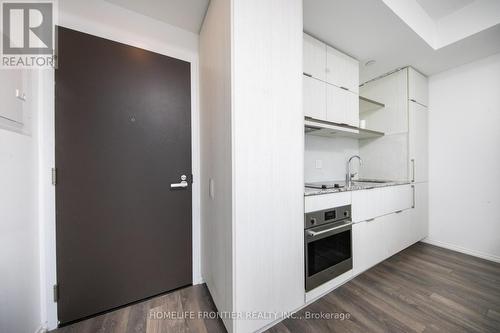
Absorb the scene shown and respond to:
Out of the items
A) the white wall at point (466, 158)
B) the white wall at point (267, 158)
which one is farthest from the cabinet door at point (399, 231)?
the white wall at point (267, 158)

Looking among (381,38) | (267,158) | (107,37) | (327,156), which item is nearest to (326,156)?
(327,156)

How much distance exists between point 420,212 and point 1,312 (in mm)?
3966

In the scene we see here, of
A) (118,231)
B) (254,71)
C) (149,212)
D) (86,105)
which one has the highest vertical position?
(254,71)

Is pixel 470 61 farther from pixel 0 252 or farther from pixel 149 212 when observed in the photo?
pixel 0 252

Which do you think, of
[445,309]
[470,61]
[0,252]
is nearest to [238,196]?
[0,252]

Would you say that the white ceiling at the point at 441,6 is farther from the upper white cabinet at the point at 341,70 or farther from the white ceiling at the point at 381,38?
the upper white cabinet at the point at 341,70

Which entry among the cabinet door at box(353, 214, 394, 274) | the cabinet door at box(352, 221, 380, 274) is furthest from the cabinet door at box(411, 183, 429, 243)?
the cabinet door at box(352, 221, 380, 274)

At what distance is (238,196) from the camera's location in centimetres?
111

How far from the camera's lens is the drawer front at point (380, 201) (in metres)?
1.77

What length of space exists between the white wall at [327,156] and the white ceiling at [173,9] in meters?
1.65

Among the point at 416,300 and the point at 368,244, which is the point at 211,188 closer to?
the point at 368,244

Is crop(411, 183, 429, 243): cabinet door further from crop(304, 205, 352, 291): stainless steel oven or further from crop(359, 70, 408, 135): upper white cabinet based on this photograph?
crop(304, 205, 352, 291): stainless steel oven

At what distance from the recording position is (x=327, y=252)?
1.56m

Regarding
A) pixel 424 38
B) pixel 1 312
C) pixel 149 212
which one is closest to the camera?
pixel 1 312
